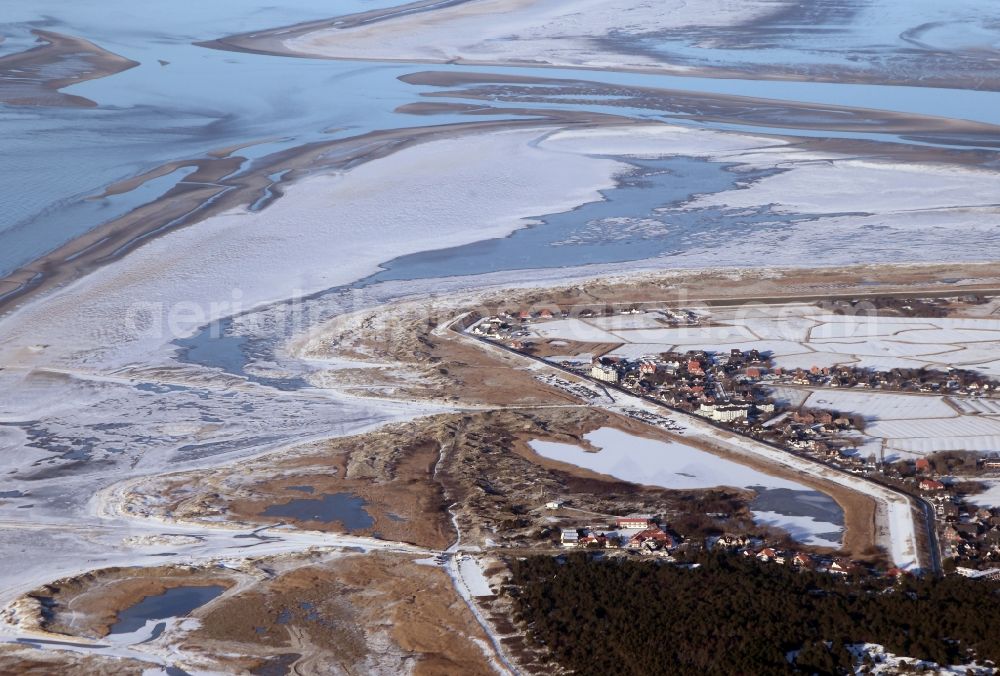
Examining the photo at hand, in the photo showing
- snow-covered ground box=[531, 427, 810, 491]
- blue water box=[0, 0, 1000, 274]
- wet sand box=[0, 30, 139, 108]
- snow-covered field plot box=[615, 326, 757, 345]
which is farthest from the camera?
wet sand box=[0, 30, 139, 108]

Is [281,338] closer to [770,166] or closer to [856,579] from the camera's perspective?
[856,579]

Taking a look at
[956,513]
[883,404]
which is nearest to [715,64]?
[883,404]

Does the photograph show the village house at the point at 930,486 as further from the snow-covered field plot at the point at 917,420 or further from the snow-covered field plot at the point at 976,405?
the snow-covered field plot at the point at 976,405

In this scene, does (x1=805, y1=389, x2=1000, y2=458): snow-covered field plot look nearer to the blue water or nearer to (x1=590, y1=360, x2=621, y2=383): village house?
(x1=590, y1=360, x2=621, y2=383): village house

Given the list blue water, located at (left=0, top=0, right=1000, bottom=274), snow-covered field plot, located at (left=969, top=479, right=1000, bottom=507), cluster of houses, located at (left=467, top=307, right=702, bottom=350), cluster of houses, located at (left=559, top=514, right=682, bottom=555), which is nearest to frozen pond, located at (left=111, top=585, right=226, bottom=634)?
cluster of houses, located at (left=559, top=514, right=682, bottom=555)

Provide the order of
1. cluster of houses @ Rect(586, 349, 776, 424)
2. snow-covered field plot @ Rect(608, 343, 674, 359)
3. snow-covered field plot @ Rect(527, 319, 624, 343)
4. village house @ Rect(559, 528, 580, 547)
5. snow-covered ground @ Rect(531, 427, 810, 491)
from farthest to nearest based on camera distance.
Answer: snow-covered field plot @ Rect(527, 319, 624, 343)
snow-covered field plot @ Rect(608, 343, 674, 359)
cluster of houses @ Rect(586, 349, 776, 424)
snow-covered ground @ Rect(531, 427, 810, 491)
village house @ Rect(559, 528, 580, 547)
